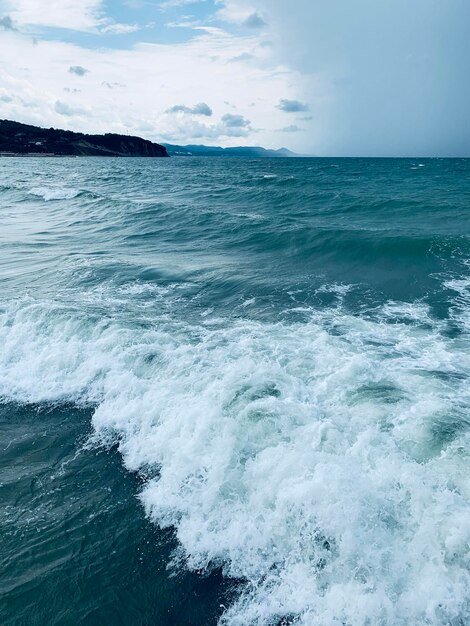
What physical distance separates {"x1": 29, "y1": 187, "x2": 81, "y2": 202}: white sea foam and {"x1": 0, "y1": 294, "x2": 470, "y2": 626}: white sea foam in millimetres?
33975

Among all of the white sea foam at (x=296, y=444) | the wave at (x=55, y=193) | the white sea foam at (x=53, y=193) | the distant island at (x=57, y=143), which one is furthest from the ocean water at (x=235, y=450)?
the distant island at (x=57, y=143)

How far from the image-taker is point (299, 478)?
6.53 metres

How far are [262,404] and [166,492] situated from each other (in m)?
2.55

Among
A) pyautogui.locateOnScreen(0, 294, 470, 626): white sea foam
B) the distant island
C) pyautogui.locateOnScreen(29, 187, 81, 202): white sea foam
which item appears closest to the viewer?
pyautogui.locateOnScreen(0, 294, 470, 626): white sea foam

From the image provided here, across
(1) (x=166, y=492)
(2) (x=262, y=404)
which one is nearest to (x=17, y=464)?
(1) (x=166, y=492)

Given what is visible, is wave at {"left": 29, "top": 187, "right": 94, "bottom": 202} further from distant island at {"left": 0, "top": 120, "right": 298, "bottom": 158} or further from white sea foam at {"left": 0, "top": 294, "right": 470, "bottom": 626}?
distant island at {"left": 0, "top": 120, "right": 298, "bottom": 158}

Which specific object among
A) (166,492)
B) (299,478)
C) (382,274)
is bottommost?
(166,492)

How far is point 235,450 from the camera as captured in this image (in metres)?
7.33

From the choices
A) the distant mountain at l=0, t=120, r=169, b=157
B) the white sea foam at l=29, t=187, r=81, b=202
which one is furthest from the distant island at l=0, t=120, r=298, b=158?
the white sea foam at l=29, t=187, r=81, b=202

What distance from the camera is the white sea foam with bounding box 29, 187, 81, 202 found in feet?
138

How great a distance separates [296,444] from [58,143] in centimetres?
18795

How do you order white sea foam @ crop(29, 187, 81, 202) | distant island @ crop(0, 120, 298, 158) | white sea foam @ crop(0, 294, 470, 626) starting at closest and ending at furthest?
1. white sea foam @ crop(0, 294, 470, 626)
2. white sea foam @ crop(29, 187, 81, 202)
3. distant island @ crop(0, 120, 298, 158)

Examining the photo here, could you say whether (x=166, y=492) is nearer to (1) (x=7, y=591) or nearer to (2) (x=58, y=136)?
(1) (x=7, y=591)

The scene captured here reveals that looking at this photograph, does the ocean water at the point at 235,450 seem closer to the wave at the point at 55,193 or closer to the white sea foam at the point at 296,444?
the white sea foam at the point at 296,444
